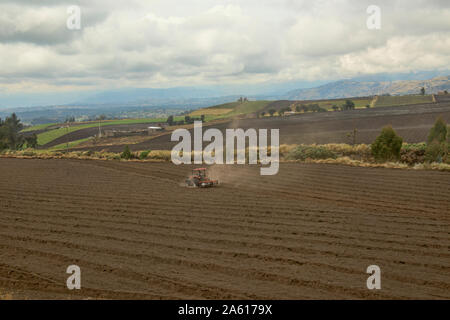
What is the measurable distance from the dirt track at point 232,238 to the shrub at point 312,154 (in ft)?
32.7

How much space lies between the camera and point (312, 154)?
36.0m

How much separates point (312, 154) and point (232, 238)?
23.6 meters

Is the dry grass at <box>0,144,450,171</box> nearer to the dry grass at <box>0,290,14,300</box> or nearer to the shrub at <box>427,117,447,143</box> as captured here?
the shrub at <box>427,117,447,143</box>

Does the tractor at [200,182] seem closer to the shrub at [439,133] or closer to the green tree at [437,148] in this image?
the green tree at [437,148]

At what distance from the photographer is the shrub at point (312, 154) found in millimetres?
35781

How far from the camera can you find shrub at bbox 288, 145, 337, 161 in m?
35.8

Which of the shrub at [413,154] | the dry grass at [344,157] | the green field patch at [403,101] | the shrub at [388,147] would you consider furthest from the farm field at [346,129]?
the green field patch at [403,101]

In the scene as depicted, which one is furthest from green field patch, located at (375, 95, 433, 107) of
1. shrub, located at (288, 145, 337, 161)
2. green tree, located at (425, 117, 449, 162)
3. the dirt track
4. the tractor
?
the tractor

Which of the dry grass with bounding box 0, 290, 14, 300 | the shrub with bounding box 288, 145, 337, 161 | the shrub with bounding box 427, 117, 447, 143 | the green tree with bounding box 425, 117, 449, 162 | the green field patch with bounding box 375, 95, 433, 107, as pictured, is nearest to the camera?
the dry grass with bounding box 0, 290, 14, 300

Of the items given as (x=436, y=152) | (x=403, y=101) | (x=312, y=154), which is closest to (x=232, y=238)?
(x=436, y=152)

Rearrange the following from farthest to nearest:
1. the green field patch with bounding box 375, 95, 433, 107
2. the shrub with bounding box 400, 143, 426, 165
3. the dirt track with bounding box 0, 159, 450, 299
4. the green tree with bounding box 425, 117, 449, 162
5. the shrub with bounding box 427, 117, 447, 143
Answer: the green field patch with bounding box 375, 95, 433, 107 < the shrub with bounding box 400, 143, 426, 165 < the shrub with bounding box 427, 117, 447, 143 < the green tree with bounding box 425, 117, 449, 162 < the dirt track with bounding box 0, 159, 450, 299

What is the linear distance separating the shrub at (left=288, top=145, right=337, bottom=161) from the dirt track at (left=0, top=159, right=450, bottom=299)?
9.97 meters
